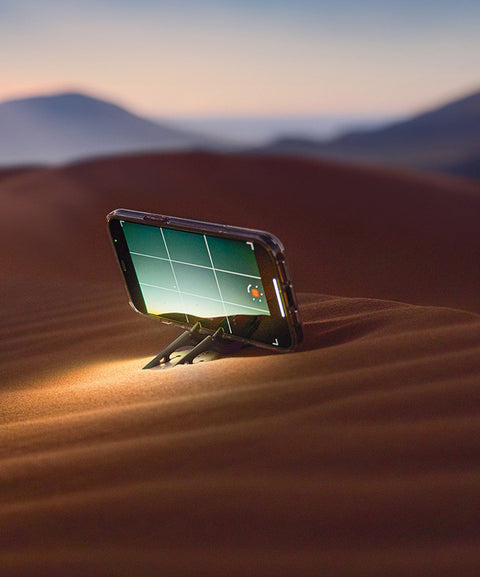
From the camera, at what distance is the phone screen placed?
7.71ft

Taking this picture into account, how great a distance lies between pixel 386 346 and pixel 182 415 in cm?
73

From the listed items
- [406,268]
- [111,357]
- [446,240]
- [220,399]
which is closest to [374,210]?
[446,240]

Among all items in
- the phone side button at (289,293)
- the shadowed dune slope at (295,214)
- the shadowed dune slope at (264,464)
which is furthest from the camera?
the shadowed dune slope at (295,214)

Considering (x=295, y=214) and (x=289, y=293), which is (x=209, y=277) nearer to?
(x=289, y=293)

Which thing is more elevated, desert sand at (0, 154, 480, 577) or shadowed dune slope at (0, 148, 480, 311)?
desert sand at (0, 154, 480, 577)

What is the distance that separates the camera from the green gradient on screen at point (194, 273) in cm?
239

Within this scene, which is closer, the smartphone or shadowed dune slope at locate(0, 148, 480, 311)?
the smartphone

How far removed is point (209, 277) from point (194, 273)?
0.07 metres

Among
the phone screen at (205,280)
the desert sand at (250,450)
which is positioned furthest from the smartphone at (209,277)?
the desert sand at (250,450)

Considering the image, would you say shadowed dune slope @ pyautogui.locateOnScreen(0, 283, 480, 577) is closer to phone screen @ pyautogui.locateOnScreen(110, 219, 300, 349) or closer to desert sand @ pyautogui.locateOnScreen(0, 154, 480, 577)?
desert sand @ pyautogui.locateOnScreen(0, 154, 480, 577)

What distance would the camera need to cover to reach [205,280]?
2.54 meters

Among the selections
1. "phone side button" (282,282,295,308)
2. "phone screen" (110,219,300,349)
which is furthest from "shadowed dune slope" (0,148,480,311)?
"phone side button" (282,282,295,308)

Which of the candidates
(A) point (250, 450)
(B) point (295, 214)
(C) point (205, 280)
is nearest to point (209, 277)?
(C) point (205, 280)

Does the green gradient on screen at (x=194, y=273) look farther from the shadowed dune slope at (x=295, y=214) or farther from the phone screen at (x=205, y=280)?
the shadowed dune slope at (x=295, y=214)
